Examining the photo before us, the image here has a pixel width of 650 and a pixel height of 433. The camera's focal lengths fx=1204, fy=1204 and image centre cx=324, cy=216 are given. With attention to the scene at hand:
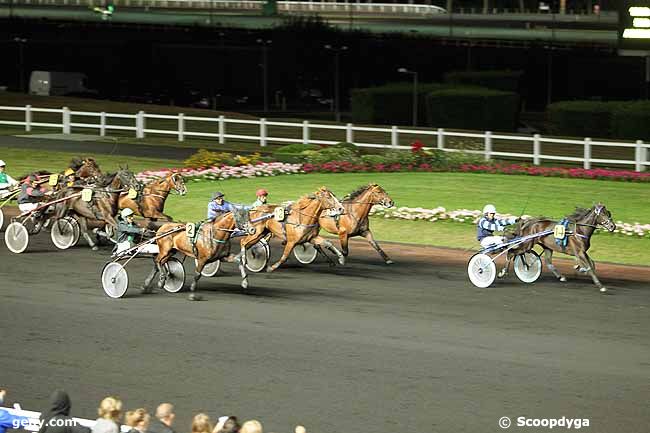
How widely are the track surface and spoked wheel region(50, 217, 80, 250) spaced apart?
6.12 feet

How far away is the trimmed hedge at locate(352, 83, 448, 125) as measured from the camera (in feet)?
220

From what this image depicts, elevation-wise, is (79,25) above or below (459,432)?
above

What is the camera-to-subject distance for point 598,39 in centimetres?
10069

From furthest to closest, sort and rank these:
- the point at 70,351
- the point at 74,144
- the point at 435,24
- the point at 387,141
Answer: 1. the point at 435,24
2. the point at 387,141
3. the point at 74,144
4. the point at 70,351

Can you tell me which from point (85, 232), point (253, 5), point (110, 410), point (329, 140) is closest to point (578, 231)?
point (85, 232)

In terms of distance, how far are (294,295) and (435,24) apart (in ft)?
317

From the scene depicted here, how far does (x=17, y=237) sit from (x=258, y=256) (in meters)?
4.76

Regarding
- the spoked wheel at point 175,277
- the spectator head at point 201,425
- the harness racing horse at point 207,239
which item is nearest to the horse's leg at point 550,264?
the harness racing horse at point 207,239

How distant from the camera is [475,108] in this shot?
61.2m

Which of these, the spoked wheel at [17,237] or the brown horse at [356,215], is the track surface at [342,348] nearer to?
the brown horse at [356,215]

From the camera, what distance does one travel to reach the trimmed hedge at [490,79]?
7712cm

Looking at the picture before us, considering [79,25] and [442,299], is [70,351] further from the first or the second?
[79,25]

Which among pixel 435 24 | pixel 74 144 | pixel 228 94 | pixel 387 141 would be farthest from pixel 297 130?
pixel 435 24

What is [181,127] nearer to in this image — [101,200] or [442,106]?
[101,200]
